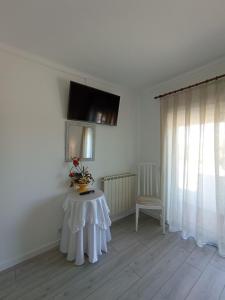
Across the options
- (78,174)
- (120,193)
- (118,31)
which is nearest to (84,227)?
(78,174)

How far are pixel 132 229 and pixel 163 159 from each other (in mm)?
1237

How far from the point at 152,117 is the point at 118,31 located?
66.0 inches

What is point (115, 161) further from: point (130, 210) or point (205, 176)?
point (205, 176)

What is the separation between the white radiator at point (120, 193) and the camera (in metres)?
2.65

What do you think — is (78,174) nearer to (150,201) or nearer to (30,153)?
(30,153)

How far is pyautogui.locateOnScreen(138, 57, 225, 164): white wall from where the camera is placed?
254 centimetres

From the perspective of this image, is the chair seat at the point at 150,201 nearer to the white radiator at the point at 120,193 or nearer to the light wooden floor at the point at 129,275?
the white radiator at the point at 120,193

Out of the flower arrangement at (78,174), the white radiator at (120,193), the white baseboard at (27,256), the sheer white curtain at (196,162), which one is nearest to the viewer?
the white baseboard at (27,256)

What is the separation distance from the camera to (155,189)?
2.88 metres

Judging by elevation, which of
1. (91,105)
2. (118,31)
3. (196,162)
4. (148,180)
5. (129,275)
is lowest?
(129,275)

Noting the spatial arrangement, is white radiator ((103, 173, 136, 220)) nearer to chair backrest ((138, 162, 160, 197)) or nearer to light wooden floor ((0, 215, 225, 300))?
chair backrest ((138, 162, 160, 197))

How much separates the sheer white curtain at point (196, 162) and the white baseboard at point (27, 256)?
1.78m

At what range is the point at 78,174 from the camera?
7.32ft

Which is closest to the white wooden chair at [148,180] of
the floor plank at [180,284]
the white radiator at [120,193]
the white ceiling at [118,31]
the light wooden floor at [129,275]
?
the white radiator at [120,193]
